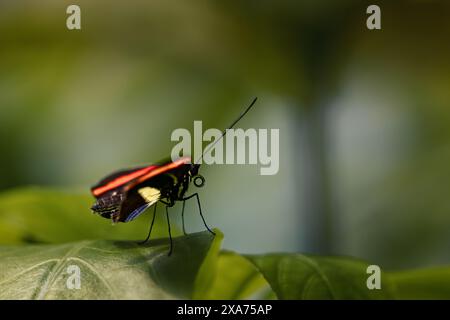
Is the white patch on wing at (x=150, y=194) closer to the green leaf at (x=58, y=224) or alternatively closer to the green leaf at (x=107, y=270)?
the green leaf at (x=58, y=224)

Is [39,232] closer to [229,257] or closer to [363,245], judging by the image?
[229,257]

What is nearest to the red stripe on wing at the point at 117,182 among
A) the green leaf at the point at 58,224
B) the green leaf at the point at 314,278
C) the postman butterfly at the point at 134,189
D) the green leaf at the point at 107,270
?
the postman butterfly at the point at 134,189

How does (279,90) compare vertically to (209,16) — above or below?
below

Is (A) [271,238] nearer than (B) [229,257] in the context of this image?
No

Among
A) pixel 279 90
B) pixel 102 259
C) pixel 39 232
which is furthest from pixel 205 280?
pixel 279 90

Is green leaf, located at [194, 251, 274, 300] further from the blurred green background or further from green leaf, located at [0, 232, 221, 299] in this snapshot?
A: the blurred green background

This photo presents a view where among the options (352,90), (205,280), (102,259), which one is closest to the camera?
(102,259)

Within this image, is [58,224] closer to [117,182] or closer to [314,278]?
[117,182]
